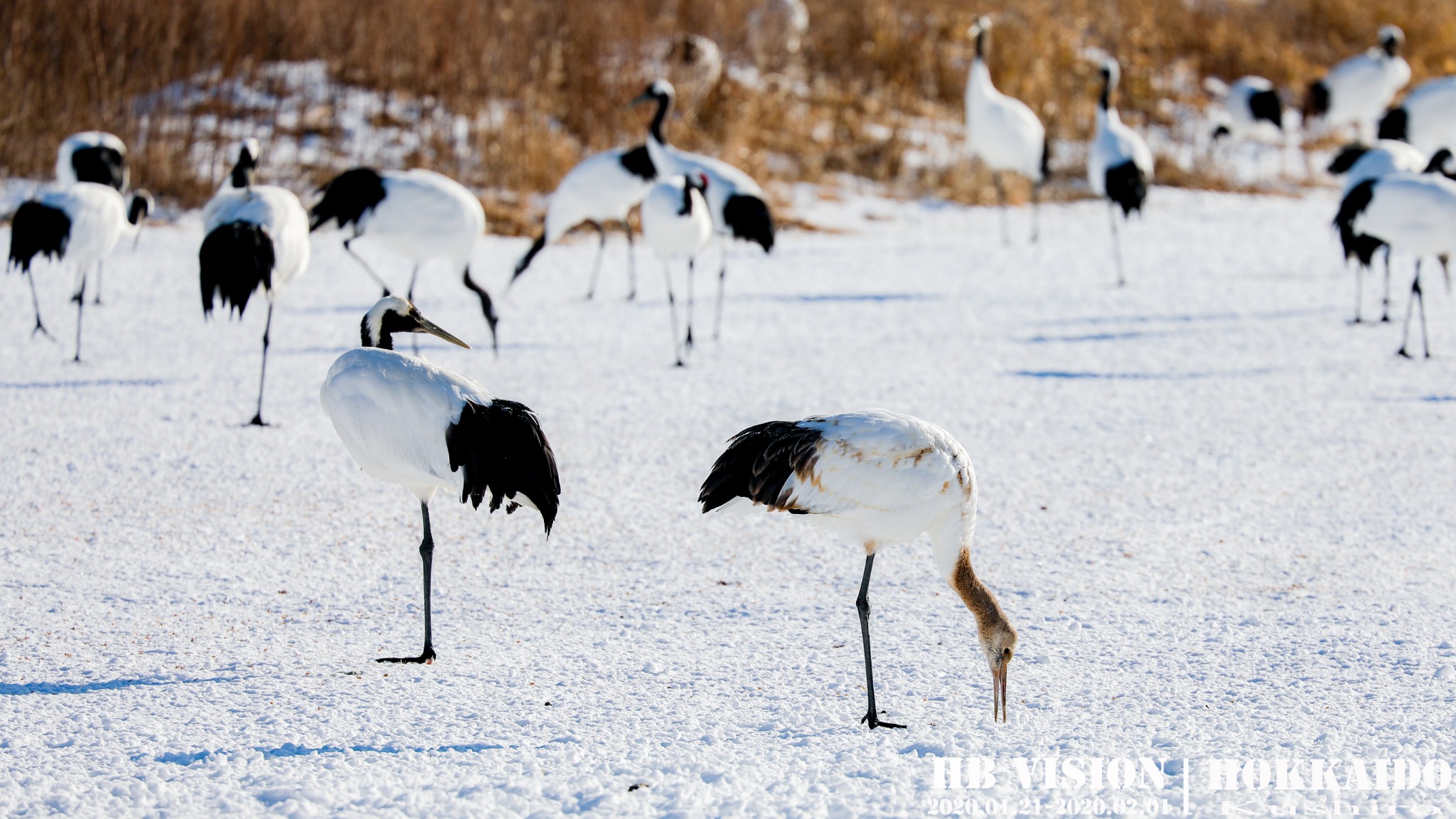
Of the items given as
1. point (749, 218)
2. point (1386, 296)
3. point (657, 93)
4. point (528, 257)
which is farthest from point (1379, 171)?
point (528, 257)

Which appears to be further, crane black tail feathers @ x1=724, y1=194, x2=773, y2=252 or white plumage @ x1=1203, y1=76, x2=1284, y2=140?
white plumage @ x1=1203, y1=76, x2=1284, y2=140

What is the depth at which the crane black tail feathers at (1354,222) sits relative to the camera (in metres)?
9.00

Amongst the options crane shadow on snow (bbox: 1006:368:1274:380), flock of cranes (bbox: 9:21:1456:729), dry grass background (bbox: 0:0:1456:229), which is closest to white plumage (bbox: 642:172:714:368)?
flock of cranes (bbox: 9:21:1456:729)

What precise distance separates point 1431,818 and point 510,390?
5.53 meters

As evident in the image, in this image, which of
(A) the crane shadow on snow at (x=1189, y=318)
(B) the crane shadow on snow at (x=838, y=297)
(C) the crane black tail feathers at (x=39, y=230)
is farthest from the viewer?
(B) the crane shadow on snow at (x=838, y=297)

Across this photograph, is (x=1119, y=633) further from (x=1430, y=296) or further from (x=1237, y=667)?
(x=1430, y=296)

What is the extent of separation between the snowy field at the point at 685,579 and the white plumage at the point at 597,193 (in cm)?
138

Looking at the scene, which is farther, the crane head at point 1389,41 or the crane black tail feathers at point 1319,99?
the crane black tail feathers at point 1319,99

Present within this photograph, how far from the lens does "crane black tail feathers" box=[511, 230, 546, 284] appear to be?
414 inches

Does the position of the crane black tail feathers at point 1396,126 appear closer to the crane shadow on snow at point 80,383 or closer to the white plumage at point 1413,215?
the white plumage at point 1413,215

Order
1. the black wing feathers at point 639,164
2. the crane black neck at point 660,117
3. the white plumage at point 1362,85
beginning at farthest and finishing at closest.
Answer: the white plumage at point 1362,85, the crane black neck at point 660,117, the black wing feathers at point 639,164

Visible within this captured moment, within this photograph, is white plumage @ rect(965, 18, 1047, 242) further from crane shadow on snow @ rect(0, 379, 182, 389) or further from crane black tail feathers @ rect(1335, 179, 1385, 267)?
crane shadow on snow @ rect(0, 379, 182, 389)

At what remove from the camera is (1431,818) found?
314 centimetres

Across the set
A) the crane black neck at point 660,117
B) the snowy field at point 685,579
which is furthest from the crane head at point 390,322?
the crane black neck at point 660,117
